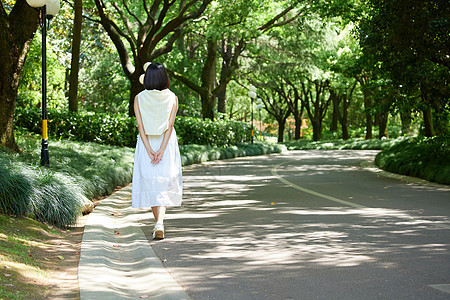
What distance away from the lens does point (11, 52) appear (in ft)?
37.6

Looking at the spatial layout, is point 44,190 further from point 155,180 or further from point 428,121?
point 428,121

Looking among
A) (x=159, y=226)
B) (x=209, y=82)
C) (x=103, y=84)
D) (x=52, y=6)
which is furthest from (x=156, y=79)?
(x=103, y=84)

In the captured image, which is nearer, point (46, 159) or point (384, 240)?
point (384, 240)

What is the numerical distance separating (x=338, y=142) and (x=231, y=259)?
43.9 meters

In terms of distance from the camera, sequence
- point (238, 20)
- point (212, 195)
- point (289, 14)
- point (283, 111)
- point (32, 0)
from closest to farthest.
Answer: point (32, 0) < point (212, 195) < point (238, 20) < point (289, 14) < point (283, 111)

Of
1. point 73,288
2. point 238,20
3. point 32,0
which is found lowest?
point 73,288

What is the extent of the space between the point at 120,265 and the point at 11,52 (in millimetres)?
→ 7055

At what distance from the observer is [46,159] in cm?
1057

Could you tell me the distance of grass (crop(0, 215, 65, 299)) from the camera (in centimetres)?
469

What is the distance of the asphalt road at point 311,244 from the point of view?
4852 millimetres

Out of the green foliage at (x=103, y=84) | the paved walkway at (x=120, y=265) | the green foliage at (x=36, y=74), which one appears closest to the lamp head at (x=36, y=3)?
the paved walkway at (x=120, y=265)

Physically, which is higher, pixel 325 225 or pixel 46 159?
pixel 46 159

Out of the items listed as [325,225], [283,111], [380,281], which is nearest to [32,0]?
[325,225]

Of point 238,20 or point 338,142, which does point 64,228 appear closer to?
point 238,20
